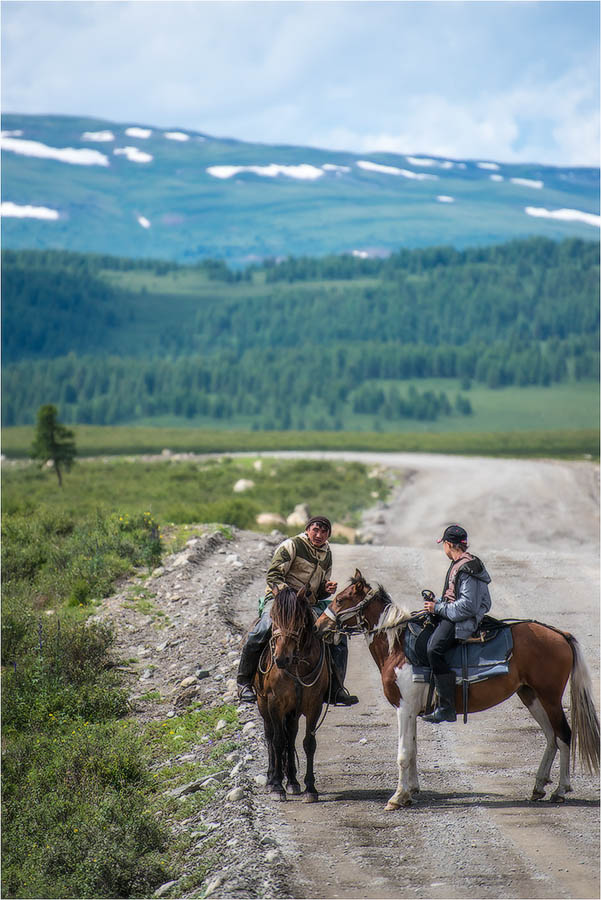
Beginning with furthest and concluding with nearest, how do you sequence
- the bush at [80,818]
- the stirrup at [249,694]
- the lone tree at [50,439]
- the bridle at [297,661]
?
1. the lone tree at [50,439]
2. the stirrup at [249,694]
3. the bridle at [297,661]
4. the bush at [80,818]

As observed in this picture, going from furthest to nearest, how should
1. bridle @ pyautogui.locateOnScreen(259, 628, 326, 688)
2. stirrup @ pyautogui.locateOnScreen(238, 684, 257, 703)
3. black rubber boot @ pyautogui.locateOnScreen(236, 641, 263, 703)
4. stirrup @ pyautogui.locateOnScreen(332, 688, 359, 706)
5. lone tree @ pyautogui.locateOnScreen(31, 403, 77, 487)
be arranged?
lone tree @ pyautogui.locateOnScreen(31, 403, 77, 487) → stirrup @ pyautogui.locateOnScreen(238, 684, 257, 703) → stirrup @ pyautogui.locateOnScreen(332, 688, 359, 706) → black rubber boot @ pyautogui.locateOnScreen(236, 641, 263, 703) → bridle @ pyautogui.locateOnScreen(259, 628, 326, 688)

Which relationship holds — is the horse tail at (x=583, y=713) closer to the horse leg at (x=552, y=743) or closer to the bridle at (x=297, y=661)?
the horse leg at (x=552, y=743)

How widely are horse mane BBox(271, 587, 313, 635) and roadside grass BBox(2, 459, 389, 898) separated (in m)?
2.24

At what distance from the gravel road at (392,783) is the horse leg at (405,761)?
14cm

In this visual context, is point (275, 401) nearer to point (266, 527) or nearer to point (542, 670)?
point (266, 527)

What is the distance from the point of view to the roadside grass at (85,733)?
399 inches

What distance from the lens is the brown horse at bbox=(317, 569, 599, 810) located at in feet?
34.3

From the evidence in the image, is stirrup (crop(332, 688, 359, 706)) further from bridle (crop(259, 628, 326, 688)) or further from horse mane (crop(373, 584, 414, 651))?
horse mane (crop(373, 584, 414, 651))

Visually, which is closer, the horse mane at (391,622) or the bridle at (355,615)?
the bridle at (355,615)

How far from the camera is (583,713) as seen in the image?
10562mm

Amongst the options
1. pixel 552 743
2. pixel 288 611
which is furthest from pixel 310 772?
pixel 552 743

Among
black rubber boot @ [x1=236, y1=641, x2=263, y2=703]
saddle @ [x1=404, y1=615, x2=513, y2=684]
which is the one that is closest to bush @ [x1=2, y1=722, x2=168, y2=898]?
black rubber boot @ [x1=236, y1=641, x2=263, y2=703]

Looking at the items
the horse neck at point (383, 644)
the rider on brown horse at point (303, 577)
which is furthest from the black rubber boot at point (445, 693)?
the rider on brown horse at point (303, 577)

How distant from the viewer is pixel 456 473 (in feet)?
172
